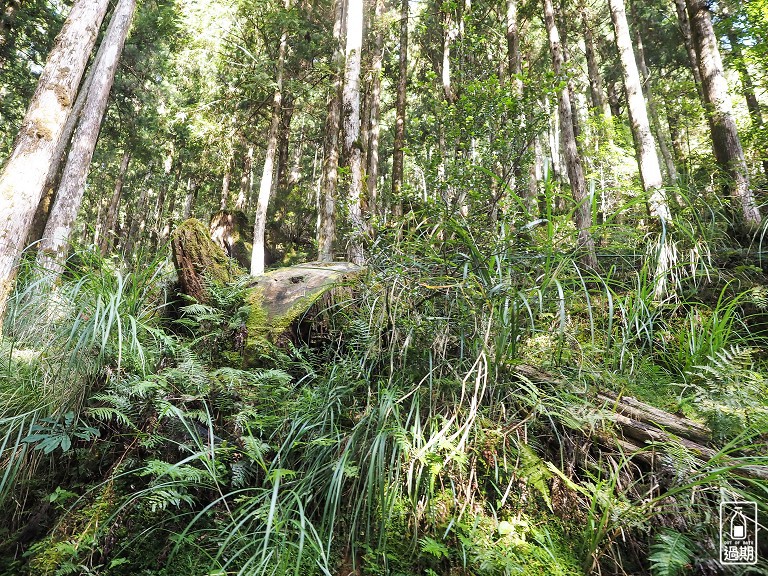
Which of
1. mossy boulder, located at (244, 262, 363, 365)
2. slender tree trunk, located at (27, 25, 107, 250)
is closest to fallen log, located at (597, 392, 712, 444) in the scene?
mossy boulder, located at (244, 262, 363, 365)

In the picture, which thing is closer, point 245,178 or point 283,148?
point 245,178

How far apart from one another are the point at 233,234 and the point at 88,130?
17.3 feet

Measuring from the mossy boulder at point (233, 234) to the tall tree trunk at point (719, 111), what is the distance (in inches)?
445

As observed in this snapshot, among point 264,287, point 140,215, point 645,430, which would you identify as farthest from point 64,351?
point 140,215

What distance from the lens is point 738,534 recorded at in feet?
5.31

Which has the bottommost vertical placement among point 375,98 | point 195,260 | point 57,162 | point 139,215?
point 195,260

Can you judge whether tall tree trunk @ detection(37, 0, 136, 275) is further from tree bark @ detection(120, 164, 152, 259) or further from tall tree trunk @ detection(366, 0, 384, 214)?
tree bark @ detection(120, 164, 152, 259)

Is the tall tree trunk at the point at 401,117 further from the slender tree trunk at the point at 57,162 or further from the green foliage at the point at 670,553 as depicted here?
the green foliage at the point at 670,553

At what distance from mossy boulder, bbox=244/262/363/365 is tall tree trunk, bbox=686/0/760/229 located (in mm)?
5040

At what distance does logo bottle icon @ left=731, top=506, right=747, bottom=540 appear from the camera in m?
1.62

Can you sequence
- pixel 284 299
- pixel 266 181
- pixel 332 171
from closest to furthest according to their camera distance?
pixel 284 299 < pixel 332 171 < pixel 266 181

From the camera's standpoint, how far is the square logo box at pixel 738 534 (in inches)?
61.9

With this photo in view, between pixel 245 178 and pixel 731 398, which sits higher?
pixel 245 178

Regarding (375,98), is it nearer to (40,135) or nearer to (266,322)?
(40,135)
